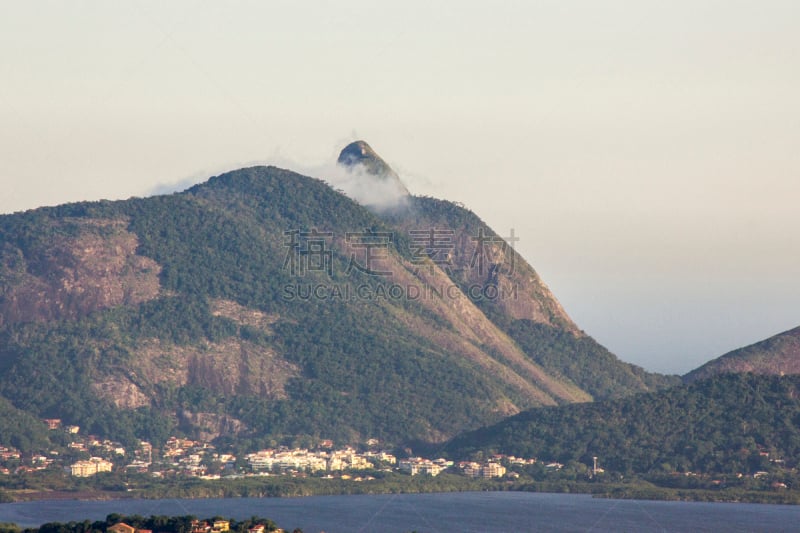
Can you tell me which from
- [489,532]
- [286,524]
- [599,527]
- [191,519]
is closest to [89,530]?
[191,519]

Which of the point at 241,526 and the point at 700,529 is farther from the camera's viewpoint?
the point at 700,529

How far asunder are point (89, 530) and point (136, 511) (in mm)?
44626

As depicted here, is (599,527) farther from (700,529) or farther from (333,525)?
(333,525)

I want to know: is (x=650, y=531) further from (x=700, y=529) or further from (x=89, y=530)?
(x=89, y=530)

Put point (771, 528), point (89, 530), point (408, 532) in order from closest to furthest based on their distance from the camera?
point (89, 530), point (408, 532), point (771, 528)

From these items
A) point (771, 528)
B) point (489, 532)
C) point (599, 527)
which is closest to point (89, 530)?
point (489, 532)

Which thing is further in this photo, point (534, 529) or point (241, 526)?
point (534, 529)

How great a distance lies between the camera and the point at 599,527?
653ft

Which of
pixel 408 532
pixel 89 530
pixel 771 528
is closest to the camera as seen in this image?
pixel 89 530

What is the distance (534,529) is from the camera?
196m

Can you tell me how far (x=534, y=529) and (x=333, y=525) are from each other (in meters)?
20.5

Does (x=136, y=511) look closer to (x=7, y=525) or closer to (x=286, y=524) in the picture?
(x=286, y=524)

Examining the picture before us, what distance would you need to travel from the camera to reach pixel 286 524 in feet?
625

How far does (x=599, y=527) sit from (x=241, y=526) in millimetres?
51861
